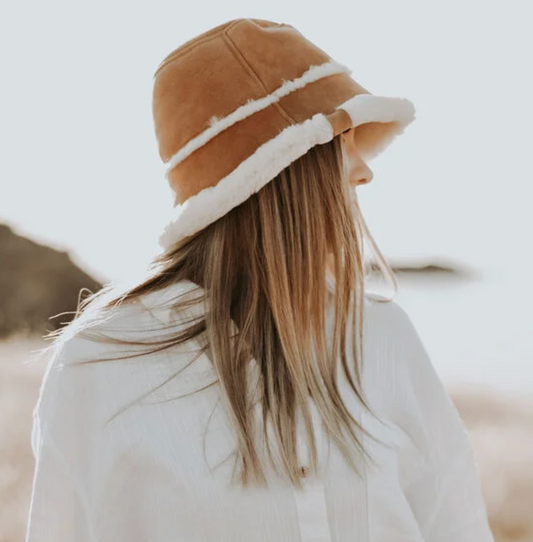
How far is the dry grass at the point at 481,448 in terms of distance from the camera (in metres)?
4.75

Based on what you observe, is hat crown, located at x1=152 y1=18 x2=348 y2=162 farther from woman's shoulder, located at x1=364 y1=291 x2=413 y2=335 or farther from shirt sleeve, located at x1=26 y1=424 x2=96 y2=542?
shirt sleeve, located at x1=26 y1=424 x2=96 y2=542

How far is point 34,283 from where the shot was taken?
10.9m

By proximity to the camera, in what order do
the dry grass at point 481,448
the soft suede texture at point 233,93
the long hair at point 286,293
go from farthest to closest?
1. the dry grass at point 481,448
2. the soft suede texture at point 233,93
3. the long hair at point 286,293

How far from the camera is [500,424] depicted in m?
7.44

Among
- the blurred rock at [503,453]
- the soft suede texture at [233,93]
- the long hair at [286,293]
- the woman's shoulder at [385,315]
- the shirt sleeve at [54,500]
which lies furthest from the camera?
→ the blurred rock at [503,453]

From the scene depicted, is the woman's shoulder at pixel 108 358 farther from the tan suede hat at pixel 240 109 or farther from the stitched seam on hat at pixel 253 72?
the stitched seam on hat at pixel 253 72

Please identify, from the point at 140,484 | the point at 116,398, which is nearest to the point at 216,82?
the point at 116,398

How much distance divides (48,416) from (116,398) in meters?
0.14

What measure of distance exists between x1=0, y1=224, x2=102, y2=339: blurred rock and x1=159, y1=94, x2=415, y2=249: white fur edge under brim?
8.44m

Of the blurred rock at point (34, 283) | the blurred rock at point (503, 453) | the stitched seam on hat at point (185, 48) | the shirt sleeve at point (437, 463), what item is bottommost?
the blurred rock at point (503, 453)

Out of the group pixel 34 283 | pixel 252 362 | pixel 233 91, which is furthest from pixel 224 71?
pixel 34 283

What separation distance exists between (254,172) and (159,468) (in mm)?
648

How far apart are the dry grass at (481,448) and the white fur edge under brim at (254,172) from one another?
284 centimetres

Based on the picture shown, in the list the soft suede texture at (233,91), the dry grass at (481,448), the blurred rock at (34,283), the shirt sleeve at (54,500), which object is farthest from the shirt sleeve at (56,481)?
the blurred rock at (34,283)
